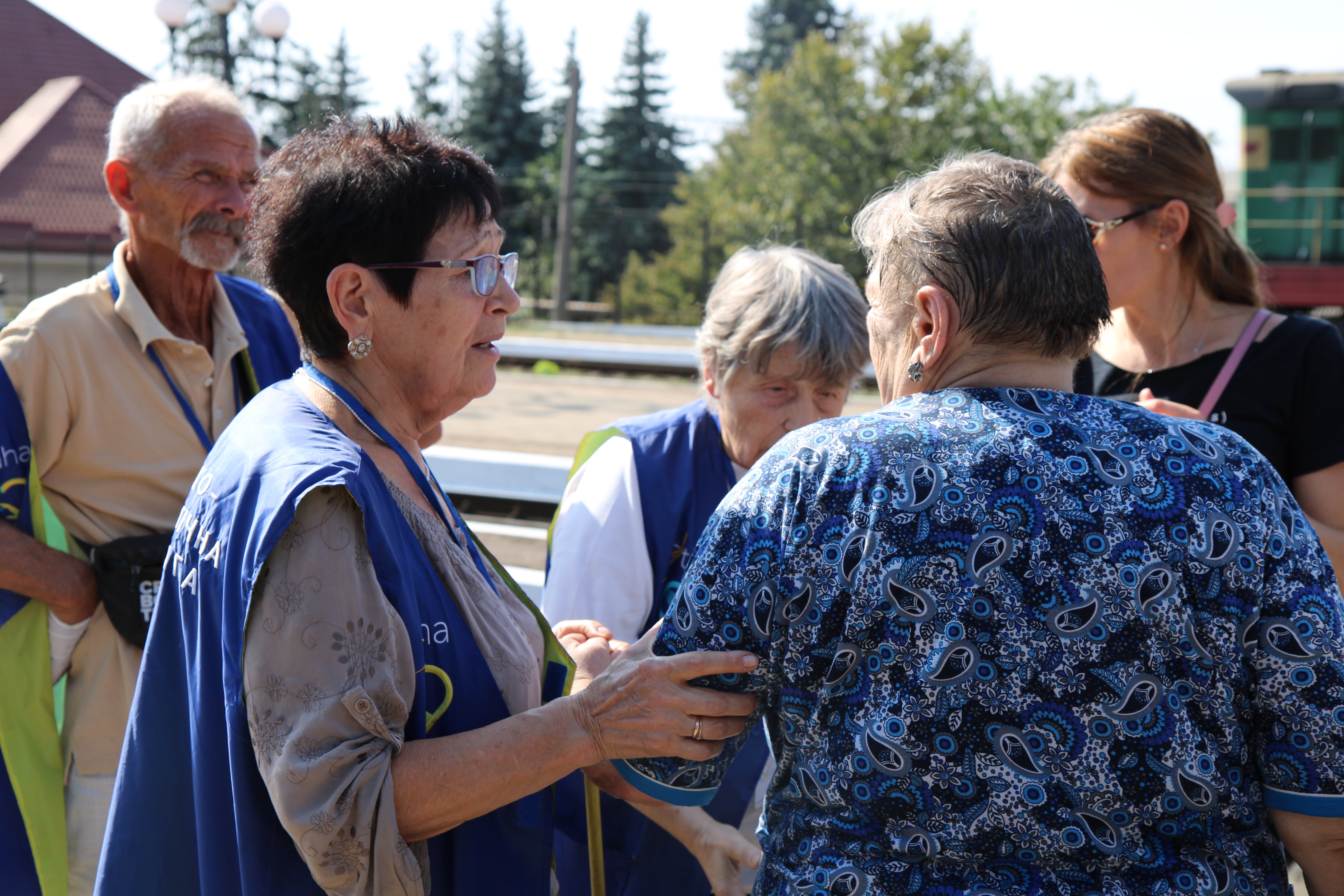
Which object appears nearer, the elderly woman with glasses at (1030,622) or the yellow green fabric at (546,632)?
the elderly woman with glasses at (1030,622)

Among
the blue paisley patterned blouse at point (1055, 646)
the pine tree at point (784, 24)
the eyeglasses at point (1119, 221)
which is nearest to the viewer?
the blue paisley patterned blouse at point (1055, 646)

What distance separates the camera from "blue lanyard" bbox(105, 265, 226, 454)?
8.79ft

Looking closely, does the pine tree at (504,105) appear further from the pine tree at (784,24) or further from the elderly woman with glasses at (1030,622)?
the elderly woman with glasses at (1030,622)

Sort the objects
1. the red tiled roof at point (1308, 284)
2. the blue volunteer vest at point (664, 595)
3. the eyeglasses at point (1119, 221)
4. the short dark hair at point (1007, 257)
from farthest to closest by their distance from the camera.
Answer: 1. the red tiled roof at point (1308, 284)
2. the eyeglasses at point (1119, 221)
3. the blue volunteer vest at point (664, 595)
4. the short dark hair at point (1007, 257)

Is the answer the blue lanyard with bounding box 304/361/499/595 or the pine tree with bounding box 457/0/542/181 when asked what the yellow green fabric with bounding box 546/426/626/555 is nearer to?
the blue lanyard with bounding box 304/361/499/595

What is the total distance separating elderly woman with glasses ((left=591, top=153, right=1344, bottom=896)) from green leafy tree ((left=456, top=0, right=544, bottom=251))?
3888cm

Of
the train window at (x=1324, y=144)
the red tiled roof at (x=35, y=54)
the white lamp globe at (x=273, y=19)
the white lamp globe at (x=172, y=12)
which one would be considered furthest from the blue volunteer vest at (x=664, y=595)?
the red tiled roof at (x=35, y=54)

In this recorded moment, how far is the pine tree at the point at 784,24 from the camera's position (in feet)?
171

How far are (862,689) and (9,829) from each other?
212 centimetres

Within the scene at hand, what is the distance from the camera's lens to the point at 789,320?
2512 millimetres

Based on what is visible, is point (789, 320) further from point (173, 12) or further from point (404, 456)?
point (173, 12)

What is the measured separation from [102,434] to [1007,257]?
7.38 feet

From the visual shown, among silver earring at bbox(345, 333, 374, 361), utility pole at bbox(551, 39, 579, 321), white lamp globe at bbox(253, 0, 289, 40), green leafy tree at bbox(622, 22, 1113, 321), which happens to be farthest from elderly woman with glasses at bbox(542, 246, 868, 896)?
utility pole at bbox(551, 39, 579, 321)

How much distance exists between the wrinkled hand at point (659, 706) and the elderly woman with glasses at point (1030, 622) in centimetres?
6
